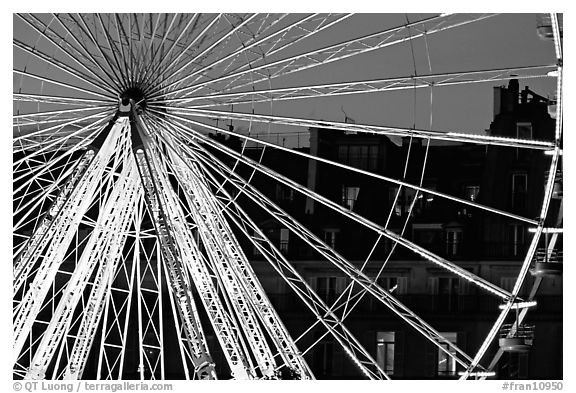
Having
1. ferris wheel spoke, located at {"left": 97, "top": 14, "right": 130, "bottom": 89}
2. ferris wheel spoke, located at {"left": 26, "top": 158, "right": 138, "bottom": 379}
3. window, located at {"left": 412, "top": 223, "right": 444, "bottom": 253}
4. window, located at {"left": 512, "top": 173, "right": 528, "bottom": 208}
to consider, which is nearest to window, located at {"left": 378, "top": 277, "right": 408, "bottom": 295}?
window, located at {"left": 412, "top": 223, "right": 444, "bottom": 253}

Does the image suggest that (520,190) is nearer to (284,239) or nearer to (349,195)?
(349,195)

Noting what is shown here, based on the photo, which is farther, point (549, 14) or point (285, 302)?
point (285, 302)

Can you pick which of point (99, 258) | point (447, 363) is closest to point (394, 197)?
point (447, 363)

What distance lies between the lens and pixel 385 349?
55562 mm

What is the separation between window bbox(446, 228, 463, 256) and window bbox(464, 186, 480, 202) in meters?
1.63

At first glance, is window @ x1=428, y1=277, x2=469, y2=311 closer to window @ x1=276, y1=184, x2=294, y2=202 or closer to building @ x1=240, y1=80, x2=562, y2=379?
building @ x1=240, y1=80, x2=562, y2=379

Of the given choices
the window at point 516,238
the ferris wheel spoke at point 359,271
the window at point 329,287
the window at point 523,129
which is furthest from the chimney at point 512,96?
the ferris wheel spoke at point 359,271

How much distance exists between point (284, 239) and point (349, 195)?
329 centimetres

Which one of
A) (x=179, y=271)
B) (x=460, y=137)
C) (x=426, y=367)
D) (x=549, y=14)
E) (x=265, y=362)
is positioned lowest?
(x=426, y=367)
